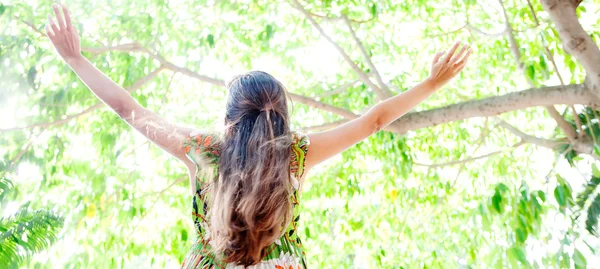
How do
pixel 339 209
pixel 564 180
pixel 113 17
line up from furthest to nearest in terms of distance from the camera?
pixel 339 209
pixel 113 17
pixel 564 180

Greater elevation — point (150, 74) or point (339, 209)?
point (150, 74)

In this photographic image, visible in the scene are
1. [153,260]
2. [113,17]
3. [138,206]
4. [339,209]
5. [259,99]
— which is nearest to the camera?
[259,99]

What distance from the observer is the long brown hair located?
147cm

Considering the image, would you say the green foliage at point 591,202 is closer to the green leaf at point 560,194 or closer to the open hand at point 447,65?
the green leaf at point 560,194

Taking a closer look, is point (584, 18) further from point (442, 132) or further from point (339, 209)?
point (339, 209)

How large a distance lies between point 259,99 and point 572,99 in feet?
5.76

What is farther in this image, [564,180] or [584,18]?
[584,18]

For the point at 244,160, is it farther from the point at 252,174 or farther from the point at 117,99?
the point at 117,99

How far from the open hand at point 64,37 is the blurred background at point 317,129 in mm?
1635

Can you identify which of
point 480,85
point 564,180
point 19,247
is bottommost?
point 564,180

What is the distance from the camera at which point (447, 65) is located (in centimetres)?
186

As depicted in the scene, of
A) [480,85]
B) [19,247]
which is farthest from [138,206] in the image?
[480,85]

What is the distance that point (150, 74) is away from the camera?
351 centimetres

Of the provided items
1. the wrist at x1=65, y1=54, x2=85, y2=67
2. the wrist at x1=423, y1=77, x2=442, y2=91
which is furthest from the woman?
the wrist at x1=423, y1=77, x2=442, y2=91
